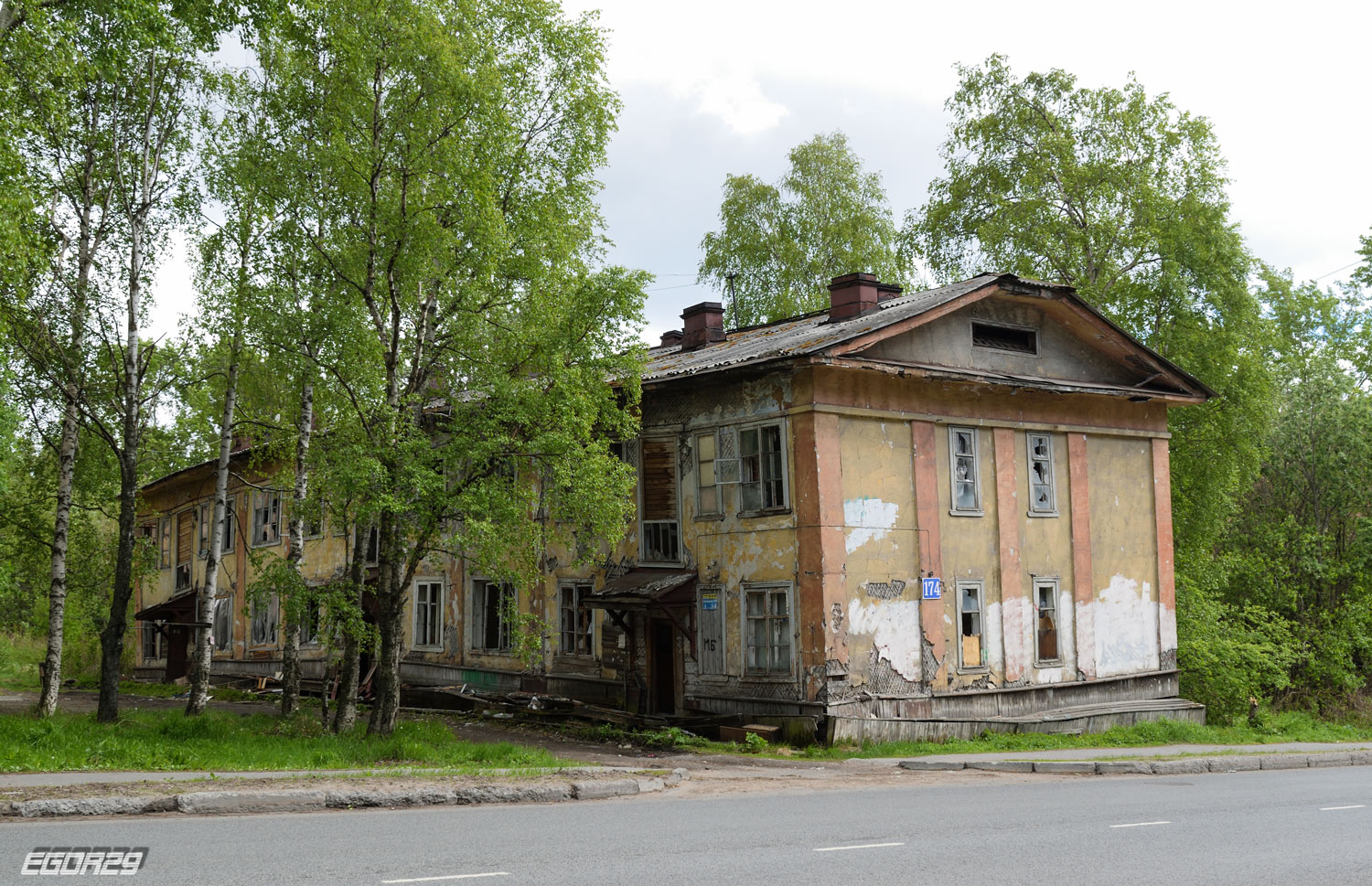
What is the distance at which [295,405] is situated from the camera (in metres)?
22.7

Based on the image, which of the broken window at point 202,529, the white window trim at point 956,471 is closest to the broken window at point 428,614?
the broken window at point 202,529

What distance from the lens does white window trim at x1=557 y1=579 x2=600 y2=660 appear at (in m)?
22.5

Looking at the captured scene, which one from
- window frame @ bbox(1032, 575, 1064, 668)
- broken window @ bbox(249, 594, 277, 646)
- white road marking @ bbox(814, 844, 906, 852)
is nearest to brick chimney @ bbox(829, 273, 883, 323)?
window frame @ bbox(1032, 575, 1064, 668)

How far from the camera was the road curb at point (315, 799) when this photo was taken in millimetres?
9547

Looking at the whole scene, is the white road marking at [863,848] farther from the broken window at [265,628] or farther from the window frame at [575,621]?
the broken window at [265,628]

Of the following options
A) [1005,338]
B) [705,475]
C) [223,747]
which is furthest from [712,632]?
[223,747]

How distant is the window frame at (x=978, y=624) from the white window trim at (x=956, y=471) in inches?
48.7

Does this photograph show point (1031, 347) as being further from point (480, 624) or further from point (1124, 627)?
point (480, 624)

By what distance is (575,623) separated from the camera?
75.9 ft

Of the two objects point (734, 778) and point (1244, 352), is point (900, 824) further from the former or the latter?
point (1244, 352)

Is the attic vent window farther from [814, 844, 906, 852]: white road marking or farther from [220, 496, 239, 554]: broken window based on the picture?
[220, 496, 239, 554]: broken window

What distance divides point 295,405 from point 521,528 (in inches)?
323

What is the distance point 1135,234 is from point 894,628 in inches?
559

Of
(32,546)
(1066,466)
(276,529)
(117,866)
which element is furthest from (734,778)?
(276,529)
